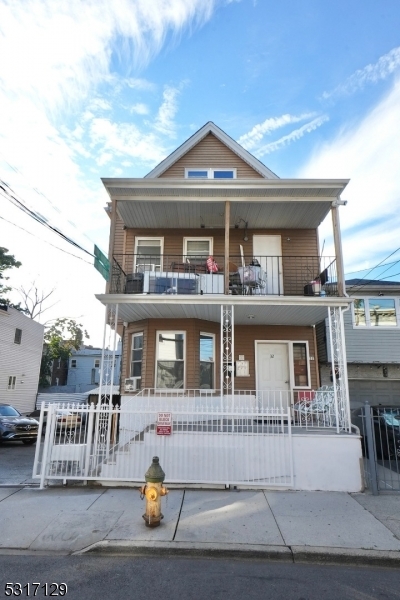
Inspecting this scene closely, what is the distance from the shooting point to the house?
662 centimetres

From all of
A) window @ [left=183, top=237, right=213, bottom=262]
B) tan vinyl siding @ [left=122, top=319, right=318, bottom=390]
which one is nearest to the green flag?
tan vinyl siding @ [left=122, top=319, right=318, bottom=390]

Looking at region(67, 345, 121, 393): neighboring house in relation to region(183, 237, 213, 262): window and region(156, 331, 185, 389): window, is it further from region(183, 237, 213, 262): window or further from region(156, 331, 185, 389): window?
region(156, 331, 185, 389): window

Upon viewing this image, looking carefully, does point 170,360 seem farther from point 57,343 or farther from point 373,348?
point 57,343

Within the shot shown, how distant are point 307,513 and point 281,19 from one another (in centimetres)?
1107

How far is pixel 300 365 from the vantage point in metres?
11.0

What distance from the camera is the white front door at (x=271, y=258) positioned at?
11.0 metres

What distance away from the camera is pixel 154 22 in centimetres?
802

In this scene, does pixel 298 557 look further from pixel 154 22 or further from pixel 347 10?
pixel 347 10

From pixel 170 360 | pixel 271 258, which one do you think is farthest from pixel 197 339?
pixel 271 258

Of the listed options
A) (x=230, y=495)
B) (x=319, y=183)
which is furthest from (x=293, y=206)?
(x=230, y=495)

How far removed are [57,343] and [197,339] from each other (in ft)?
90.4

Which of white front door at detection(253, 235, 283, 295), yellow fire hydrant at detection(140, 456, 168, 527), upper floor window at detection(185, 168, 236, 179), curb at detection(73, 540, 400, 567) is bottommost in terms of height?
curb at detection(73, 540, 400, 567)

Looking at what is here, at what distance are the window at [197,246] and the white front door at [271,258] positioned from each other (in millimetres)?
1587

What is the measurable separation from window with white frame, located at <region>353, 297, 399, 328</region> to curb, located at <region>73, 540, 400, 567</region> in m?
11.4
